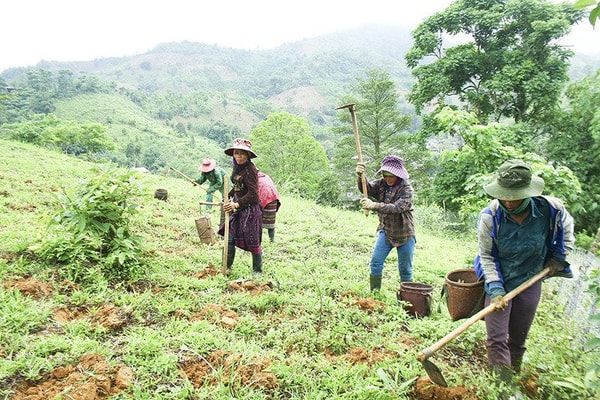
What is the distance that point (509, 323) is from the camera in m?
2.92

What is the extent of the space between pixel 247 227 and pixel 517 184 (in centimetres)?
316

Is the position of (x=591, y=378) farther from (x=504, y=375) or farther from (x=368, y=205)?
(x=368, y=205)


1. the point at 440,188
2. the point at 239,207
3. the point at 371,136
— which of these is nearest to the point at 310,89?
the point at 371,136

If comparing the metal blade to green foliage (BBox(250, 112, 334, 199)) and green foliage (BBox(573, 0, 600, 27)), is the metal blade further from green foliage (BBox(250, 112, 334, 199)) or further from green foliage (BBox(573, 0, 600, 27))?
green foliage (BBox(250, 112, 334, 199))

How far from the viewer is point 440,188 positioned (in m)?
15.5

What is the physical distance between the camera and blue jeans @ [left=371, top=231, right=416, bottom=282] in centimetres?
441

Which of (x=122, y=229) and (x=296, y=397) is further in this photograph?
(x=122, y=229)

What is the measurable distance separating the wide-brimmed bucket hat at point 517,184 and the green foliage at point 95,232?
3.82 metres

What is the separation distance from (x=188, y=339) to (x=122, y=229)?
1999 millimetres

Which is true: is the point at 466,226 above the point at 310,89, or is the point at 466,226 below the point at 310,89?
below

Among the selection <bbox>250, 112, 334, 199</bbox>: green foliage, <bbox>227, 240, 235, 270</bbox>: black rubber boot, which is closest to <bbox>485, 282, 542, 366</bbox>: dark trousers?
<bbox>227, 240, 235, 270</bbox>: black rubber boot

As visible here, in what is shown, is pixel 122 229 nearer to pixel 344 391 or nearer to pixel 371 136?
pixel 344 391

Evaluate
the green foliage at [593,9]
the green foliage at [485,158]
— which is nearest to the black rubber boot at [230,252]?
the green foliage at [485,158]

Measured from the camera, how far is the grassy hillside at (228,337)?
271 cm
